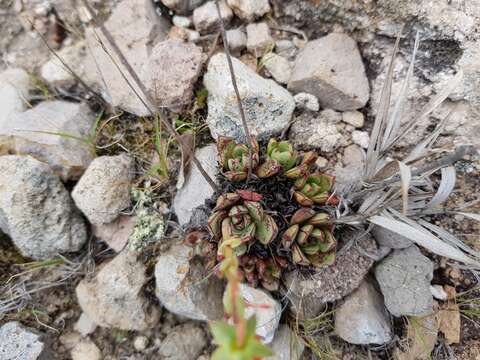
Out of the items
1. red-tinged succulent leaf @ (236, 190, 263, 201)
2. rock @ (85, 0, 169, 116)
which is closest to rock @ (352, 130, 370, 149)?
red-tinged succulent leaf @ (236, 190, 263, 201)

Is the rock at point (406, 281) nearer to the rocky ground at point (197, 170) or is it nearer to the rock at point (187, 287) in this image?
the rocky ground at point (197, 170)

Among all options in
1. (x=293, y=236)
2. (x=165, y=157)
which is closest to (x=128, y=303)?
→ (x=165, y=157)

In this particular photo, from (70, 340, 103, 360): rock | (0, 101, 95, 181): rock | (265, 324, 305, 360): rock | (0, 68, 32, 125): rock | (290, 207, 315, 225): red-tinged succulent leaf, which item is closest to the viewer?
(290, 207, 315, 225): red-tinged succulent leaf

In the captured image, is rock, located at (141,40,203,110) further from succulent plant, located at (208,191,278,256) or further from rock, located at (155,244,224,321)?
rock, located at (155,244,224,321)

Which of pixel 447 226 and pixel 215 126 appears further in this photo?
pixel 215 126

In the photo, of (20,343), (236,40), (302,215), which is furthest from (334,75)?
(20,343)

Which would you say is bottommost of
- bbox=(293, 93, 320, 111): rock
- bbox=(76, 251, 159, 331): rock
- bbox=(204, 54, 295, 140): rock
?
bbox=(76, 251, 159, 331): rock

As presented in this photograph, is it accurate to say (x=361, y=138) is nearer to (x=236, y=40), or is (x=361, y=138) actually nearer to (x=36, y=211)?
(x=236, y=40)

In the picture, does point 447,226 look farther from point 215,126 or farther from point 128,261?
point 128,261
